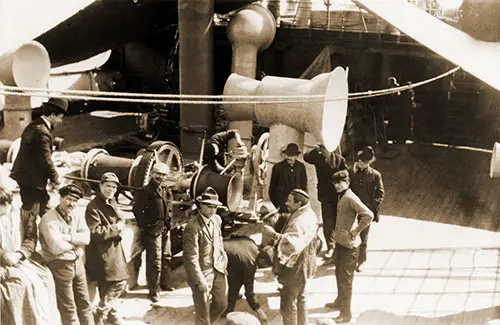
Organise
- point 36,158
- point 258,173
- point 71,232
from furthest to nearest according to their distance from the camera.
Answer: point 258,173
point 36,158
point 71,232

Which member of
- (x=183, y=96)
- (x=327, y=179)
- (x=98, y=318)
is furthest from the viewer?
(x=327, y=179)

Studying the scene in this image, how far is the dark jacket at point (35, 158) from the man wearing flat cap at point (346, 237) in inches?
127

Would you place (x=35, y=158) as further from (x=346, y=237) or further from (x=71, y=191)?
(x=346, y=237)

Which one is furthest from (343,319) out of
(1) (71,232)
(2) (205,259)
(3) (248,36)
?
(3) (248,36)

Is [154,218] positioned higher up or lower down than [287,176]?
lower down

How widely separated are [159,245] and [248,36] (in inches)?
241

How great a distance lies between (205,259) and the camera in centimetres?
611

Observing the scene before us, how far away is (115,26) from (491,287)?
30.2 ft

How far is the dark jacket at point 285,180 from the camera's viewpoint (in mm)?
8125

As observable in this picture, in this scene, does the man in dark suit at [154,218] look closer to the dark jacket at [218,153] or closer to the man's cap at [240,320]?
the dark jacket at [218,153]

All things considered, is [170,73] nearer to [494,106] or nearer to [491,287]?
[494,106]

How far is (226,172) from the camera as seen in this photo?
8.87 m

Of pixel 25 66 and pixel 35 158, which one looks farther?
pixel 25 66

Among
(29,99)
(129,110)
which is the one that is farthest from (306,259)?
(129,110)
